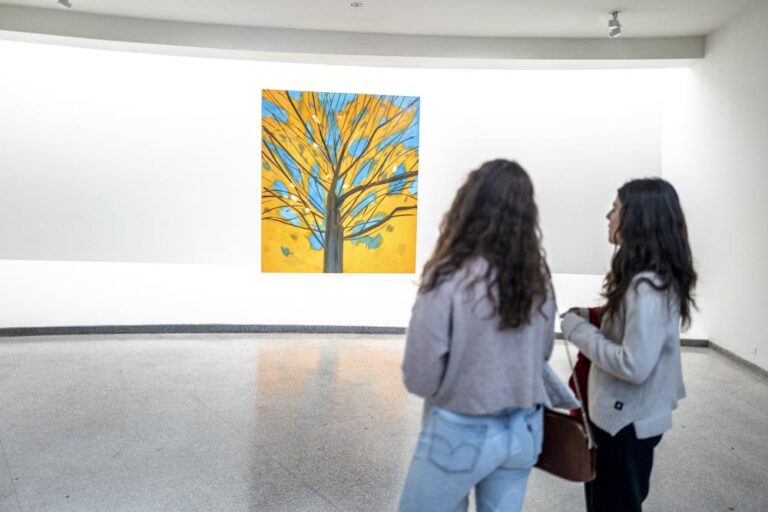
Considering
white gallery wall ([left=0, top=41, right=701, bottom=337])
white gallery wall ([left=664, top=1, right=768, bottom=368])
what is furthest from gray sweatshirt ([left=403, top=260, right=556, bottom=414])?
white gallery wall ([left=0, top=41, right=701, bottom=337])

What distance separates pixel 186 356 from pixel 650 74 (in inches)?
247

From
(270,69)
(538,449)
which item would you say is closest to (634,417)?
(538,449)

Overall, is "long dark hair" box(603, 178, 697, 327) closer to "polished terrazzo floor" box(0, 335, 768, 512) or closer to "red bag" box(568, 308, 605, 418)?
"red bag" box(568, 308, 605, 418)

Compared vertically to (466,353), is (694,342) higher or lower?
lower

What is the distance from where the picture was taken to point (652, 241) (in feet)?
7.57

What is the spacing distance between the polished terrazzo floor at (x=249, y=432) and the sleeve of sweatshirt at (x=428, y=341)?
209 centimetres

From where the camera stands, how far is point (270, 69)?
8.23 metres

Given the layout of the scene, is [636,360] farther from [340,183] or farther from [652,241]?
[340,183]

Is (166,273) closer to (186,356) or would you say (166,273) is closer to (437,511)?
(186,356)

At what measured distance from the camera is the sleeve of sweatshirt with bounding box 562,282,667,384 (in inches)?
86.1

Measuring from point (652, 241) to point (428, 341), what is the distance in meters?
0.94

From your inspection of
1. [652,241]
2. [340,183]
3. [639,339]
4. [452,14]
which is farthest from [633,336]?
[340,183]

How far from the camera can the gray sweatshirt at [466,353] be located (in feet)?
6.06

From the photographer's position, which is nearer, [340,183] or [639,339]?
[639,339]
